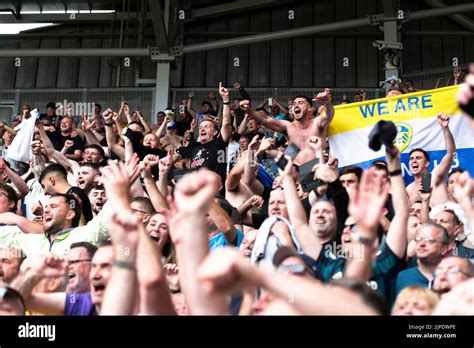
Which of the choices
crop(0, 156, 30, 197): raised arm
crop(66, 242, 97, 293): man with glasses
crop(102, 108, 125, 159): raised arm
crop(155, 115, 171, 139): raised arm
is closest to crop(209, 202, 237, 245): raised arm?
crop(66, 242, 97, 293): man with glasses

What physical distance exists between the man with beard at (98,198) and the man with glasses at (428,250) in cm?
289

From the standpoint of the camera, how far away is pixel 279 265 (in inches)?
132

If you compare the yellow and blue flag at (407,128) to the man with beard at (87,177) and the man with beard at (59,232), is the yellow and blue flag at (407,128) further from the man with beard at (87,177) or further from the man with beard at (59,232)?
the man with beard at (59,232)

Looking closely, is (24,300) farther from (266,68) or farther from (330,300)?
(266,68)

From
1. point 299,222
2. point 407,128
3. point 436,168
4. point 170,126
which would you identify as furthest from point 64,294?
point 170,126

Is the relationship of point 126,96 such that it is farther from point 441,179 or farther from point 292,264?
point 292,264

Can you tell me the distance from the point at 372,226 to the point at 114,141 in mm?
6605

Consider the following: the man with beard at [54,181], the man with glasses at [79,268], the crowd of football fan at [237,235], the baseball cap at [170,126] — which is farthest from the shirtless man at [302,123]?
the man with glasses at [79,268]

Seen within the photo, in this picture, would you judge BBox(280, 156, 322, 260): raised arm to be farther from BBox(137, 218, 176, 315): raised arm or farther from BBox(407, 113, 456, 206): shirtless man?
BBox(407, 113, 456, 206): shirtless man

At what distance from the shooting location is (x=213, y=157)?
7.78 meters

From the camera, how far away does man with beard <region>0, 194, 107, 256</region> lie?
5172 millimetres

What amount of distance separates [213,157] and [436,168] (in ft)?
8.31

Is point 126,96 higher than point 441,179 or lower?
higher

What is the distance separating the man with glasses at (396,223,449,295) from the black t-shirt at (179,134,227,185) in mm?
3657
